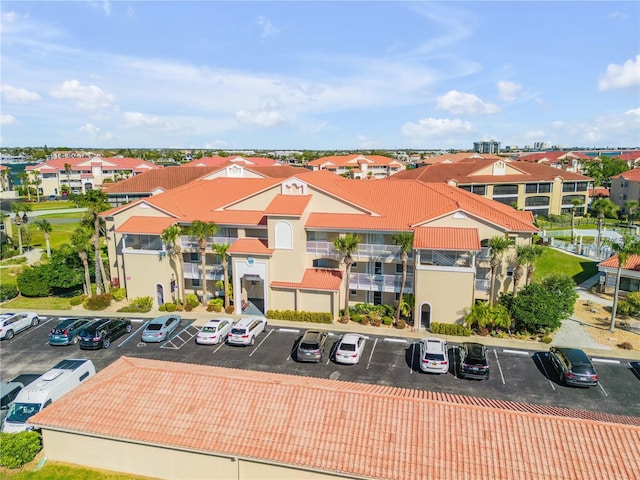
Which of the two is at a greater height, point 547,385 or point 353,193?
point 353,193

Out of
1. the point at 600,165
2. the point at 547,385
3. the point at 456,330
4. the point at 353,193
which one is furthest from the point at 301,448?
the point at 600,165

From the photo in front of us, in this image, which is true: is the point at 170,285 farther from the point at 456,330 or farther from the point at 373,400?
the point at 373,400

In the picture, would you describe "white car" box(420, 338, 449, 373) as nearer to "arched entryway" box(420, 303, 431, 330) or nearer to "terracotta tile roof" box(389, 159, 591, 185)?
"arched entryway" box(420, 303, 431, 330)

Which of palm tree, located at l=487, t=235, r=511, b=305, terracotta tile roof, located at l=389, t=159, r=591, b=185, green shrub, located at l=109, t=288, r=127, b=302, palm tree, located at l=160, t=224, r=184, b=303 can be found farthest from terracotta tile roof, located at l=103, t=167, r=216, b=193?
palm tree, located at l=487, t=235, r=511, b=305

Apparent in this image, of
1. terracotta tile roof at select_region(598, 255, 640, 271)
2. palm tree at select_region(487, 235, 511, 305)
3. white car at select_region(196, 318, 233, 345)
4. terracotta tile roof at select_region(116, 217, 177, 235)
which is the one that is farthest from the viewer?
terracotta tile roof at select_region(598, 255, 640, 271)

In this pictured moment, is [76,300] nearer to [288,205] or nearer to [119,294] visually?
[119,294]
